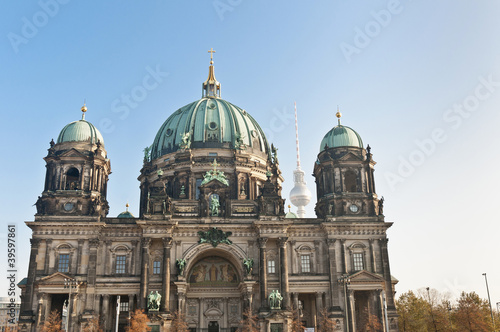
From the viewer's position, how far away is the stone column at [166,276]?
57.7 meters

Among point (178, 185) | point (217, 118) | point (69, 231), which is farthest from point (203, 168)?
point (69, 231)

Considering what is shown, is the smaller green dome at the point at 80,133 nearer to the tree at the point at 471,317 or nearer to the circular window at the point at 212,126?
the circular window at the point at 212,126

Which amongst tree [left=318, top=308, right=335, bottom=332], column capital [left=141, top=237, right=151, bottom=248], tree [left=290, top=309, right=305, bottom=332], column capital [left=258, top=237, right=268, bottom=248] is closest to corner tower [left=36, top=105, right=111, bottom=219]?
column capital [left=141, top=237, right=151, bottom=248]

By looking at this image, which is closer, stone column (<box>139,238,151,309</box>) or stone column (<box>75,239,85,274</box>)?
stone column (<box>139,238,151,309</box>)

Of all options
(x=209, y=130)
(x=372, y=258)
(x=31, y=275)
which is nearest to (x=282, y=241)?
(x=372, y=258)

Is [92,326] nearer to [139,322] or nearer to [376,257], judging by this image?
[139,322]

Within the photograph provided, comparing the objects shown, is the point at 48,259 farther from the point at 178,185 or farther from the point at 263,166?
the point at 263,166

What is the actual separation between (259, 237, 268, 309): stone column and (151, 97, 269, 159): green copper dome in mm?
18065

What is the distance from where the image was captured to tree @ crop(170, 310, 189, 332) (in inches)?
2211

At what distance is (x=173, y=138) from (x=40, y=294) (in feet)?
96.0

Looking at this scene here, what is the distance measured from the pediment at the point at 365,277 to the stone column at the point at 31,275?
35.0 m

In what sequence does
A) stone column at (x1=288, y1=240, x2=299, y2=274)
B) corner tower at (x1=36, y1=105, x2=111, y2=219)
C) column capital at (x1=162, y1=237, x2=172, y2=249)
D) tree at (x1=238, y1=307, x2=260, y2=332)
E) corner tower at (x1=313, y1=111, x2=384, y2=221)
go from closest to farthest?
tree at (x1=238, y1=307, x2=260, y2=332) → column capital at (x1=162, y1=237, x2=172, y2=249) → corner tower at (x1=36, y1=105, x2=111, y2=219) → stone column at (x1=288, y1=240, x2=299, y2=274) → corner tower at (x1=313, y1=111, x2=384, y2=221)

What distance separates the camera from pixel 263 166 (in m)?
76.9

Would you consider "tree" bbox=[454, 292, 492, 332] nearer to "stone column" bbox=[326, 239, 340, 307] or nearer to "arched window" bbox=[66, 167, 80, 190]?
"stone column" bbox=[326, 239, 340, 307]
